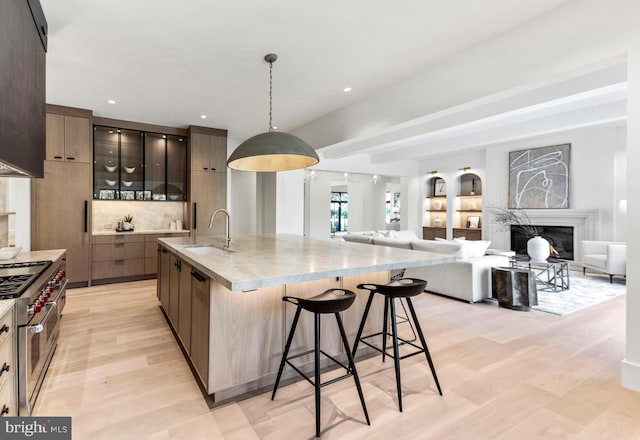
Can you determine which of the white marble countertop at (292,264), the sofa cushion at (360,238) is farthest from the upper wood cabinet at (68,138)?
the sofa cushion at (360,238)

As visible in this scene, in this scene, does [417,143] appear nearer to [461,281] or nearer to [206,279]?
[461,281]

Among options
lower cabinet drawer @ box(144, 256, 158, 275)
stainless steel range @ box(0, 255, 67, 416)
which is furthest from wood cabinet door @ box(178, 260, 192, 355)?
lower cabinet drawer @ box(144, 256, 158, 275)

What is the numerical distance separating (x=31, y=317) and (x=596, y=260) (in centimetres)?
757

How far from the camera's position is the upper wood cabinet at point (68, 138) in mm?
4688

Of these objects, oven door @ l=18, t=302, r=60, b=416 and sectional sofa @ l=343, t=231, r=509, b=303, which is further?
sectional sofa @ l=343, t=231, r=509, b=303

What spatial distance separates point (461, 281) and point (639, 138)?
265 centimetres

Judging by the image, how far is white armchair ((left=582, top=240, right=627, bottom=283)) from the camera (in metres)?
5.32

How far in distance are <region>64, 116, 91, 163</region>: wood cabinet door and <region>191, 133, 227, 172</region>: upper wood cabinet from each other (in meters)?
1.53

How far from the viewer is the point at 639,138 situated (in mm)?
2182

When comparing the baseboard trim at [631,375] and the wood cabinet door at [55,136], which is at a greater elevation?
the wood cabinet door at [55,136]

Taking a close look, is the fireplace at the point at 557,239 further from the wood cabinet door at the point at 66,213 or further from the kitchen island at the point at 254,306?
the wood cabinet door at the point at 66,213

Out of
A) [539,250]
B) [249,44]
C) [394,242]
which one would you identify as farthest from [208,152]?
[539,250]

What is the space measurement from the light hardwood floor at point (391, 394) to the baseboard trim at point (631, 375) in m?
0.05

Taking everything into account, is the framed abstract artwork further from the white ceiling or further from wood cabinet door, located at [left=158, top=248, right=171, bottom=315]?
wood cabinet door, located at [left=158, top=248, right=171, bottom=315]
